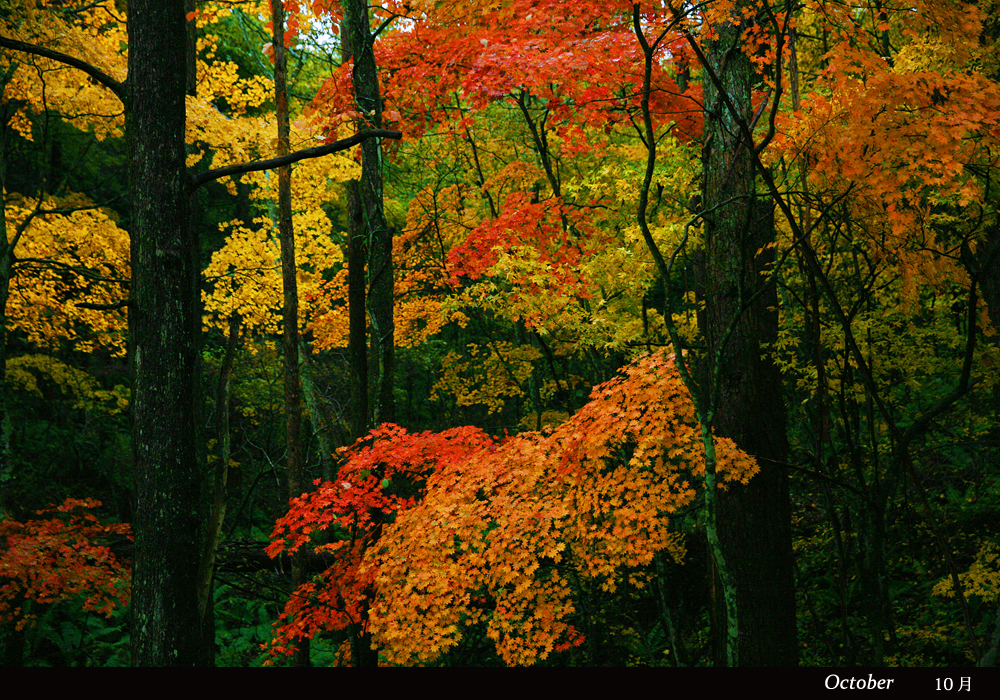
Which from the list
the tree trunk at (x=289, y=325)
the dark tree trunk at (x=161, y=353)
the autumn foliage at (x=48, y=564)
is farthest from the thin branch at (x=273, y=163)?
the autumn foliage at (x=48, y=564)

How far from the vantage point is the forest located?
4.94m

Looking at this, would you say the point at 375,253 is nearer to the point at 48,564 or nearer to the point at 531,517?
the point at 531,517

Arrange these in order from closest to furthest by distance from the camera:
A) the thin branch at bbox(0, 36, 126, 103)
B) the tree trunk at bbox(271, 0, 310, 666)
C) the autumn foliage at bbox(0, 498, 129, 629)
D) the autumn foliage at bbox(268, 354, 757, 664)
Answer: the thin branch at bbox(0, 36, 126, 103) < the autumn foliage at bbox(268, 354, 757, 664) < the autumn foliage at bbox(0, 498, 129, 629) < the tree trunk at bbox(271, 0, 310, 666)

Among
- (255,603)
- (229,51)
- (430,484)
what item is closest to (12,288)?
(255,603)

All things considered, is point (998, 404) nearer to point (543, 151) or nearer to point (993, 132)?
point (993, 132)

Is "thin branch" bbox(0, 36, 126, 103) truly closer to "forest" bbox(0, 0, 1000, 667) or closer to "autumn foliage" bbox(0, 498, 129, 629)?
"forest" bbox(0, 0, 1000, 667)

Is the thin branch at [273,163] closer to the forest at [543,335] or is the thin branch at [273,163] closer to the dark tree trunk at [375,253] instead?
the forest at [543,335]

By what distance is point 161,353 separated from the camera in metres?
3.65

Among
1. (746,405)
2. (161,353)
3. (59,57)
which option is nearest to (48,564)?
(161,353)

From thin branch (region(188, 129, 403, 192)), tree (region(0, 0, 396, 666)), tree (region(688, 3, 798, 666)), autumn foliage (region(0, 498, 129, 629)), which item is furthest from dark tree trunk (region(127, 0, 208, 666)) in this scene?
autumn foliage (region(0, 498, 129, 629))

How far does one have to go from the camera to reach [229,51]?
20359 millimetres

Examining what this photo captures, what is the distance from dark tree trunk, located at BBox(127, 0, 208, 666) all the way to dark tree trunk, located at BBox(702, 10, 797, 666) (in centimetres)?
440

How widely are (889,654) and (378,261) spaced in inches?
318

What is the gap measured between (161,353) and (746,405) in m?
5.05
